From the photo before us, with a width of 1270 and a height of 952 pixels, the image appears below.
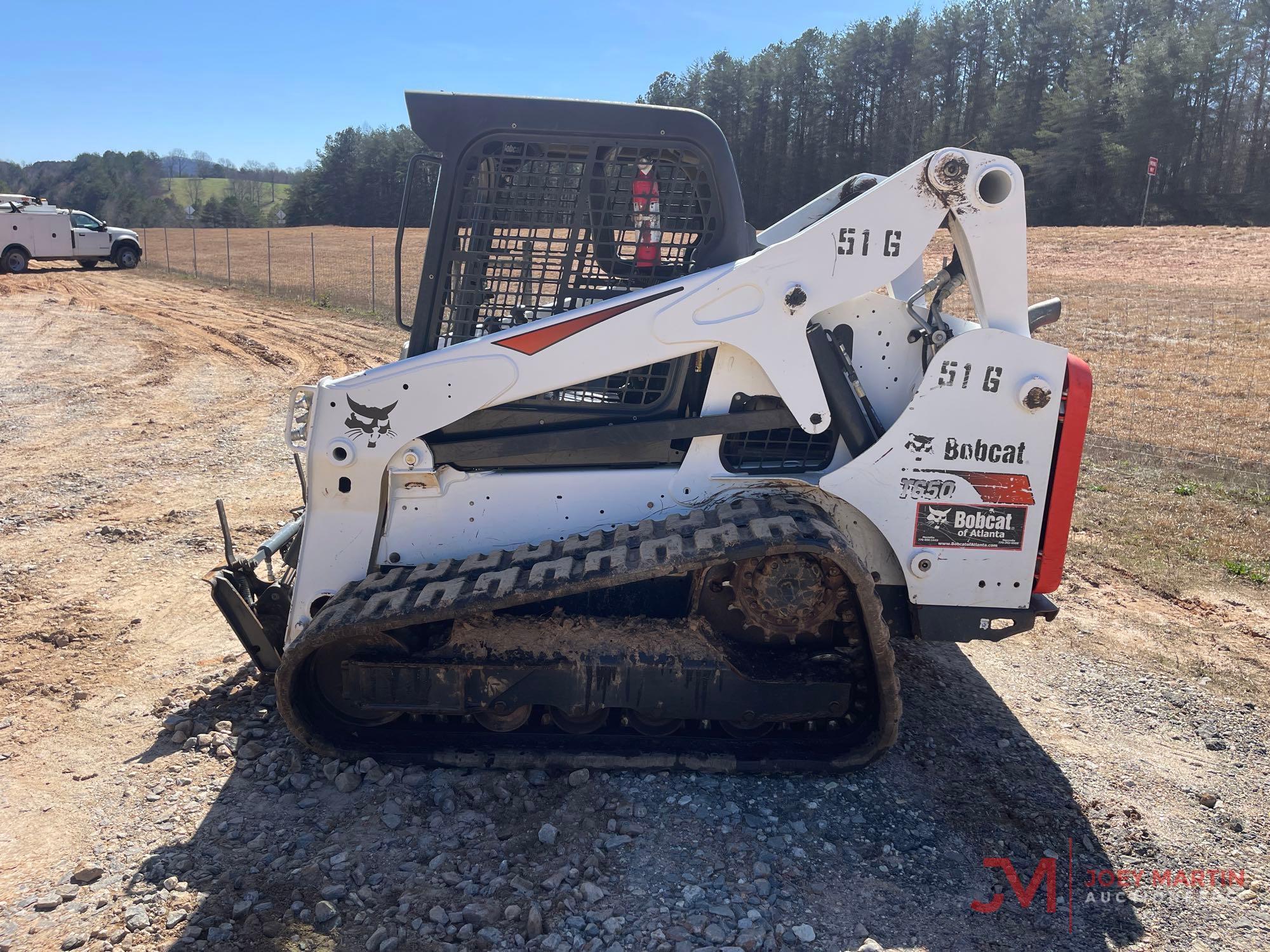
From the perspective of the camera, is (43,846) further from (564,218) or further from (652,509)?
(564,218)

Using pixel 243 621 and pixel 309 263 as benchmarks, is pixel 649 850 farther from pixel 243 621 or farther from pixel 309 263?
pixel 309 263

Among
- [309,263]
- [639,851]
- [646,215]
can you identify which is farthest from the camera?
[309,263]

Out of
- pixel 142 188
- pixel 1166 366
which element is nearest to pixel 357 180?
pixel 142 188

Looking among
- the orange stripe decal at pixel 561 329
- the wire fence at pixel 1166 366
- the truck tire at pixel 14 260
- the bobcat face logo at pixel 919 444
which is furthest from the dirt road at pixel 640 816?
the truck tire at pixel 14 260

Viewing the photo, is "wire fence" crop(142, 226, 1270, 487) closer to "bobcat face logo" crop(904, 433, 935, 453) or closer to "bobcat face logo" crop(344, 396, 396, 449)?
"bobcat face logo" crop(344, 396, 396, 449)

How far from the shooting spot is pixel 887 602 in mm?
4414

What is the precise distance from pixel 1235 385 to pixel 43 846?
13422 mm

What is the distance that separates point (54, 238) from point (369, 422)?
30.0m

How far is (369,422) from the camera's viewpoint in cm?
412

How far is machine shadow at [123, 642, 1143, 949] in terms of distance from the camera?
333 centimetres

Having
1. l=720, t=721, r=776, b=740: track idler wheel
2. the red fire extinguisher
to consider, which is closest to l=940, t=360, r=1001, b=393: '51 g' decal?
the red fire extinguisher

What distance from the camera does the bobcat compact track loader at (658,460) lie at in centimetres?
405

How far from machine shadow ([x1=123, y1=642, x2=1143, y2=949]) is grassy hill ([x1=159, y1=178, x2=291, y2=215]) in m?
92.0

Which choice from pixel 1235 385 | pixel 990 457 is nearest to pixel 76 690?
pixel 990 457
